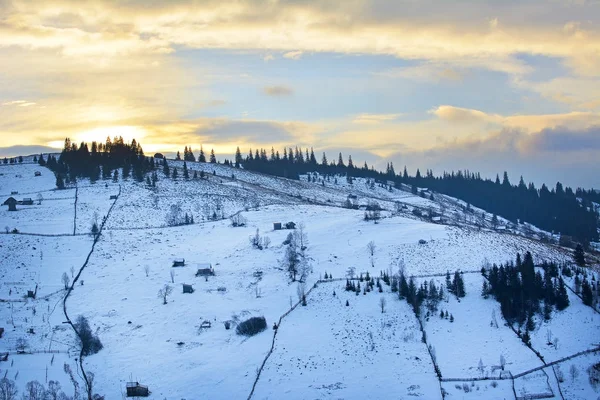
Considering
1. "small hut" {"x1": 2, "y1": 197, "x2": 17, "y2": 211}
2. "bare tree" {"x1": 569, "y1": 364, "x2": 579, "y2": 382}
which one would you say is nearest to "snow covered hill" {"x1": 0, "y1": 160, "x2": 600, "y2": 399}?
"bare tree" {"x1": 569, "y1": 364, "x2": 579, "y2": 382}

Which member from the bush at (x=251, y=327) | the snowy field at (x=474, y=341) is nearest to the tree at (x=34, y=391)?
the bush at (x=251, y=327)

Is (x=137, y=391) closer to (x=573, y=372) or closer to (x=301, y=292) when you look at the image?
(x=301, y=292)

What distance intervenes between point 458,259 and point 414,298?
16.9 meters

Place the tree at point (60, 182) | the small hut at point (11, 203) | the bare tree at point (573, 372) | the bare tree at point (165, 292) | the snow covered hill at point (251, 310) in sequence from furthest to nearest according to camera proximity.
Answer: the tree at point (60, 182), the small hut at point (11, 203), the bare tree at point (165, 292), the snow covered hill at point (251, 310), the bare tree at point (573, 372)

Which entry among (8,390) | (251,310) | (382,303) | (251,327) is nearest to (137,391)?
(8,390)

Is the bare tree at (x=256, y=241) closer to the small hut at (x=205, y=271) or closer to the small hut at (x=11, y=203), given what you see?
the small hut at (x=205, y=271)

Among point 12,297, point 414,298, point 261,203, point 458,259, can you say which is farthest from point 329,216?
point 12,297

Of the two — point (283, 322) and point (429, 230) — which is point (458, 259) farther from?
point (283, 322)

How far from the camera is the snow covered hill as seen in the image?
5606 cm

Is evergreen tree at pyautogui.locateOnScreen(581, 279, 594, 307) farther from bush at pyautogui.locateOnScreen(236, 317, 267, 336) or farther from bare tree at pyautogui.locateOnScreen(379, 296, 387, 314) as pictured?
bush at pyautogui.locateOnScreen(236, 317, 267, 336)

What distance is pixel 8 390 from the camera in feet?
171

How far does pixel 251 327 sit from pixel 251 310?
16.3ft

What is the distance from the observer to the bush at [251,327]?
64.7 metres

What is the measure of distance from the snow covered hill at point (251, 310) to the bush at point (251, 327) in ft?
3.66
